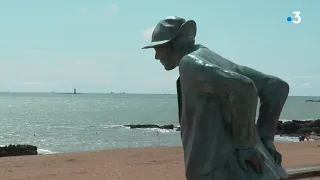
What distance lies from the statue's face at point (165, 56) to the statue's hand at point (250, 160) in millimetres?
596

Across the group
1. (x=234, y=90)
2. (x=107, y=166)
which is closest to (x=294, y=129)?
(x=107, y=166)

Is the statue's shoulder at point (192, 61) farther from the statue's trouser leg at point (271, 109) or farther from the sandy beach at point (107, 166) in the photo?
the sandy beach at point (107, 166)

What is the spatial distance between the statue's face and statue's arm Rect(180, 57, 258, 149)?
0.76 feet

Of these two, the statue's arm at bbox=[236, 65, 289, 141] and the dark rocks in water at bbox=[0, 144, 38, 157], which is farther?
the dark rocks in water at bbox=[0, 144, 38, 157]

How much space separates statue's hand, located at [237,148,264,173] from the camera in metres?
2.11

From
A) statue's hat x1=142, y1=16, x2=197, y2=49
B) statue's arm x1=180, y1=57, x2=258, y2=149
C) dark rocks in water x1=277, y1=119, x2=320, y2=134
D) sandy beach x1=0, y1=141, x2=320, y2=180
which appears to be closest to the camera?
statue's arm x1=180, y1=57, x2=258, y2=149

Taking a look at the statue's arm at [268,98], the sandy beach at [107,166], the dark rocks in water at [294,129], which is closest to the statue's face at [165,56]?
the statue's arm at [268,98]

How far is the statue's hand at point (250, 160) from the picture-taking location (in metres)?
2.11

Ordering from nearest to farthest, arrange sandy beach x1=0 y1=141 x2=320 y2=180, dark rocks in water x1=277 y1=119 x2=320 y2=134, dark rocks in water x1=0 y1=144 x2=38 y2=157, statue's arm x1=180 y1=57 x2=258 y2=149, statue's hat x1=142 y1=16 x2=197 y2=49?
1. statue's arm x1=180 y1=57 x2=258 y2=149
2. statue's hat x1=142 y1=16 x2=197 y2=49
3. sandy beach x1=0 y1=141 x2=320 y2=180
4. dark rocks in water x1=0 y1=144 x2=38 y2=157
5. dark rocks in water x1=277 y1=119 x2=320 y2=134

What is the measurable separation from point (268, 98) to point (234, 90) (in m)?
0.44

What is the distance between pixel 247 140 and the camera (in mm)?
2162

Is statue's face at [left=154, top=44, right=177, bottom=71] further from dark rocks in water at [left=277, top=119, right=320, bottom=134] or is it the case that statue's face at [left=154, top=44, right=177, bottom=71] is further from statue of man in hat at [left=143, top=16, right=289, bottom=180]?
dark rocks in water at [left=277, top=119, right=320, bottom=134]

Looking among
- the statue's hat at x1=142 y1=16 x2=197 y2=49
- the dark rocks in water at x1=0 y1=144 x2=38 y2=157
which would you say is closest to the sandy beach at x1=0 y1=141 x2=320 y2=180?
the dark rocks in water at x1=0 y1=144 x2=38 y2=157

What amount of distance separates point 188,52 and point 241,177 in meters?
0.67
